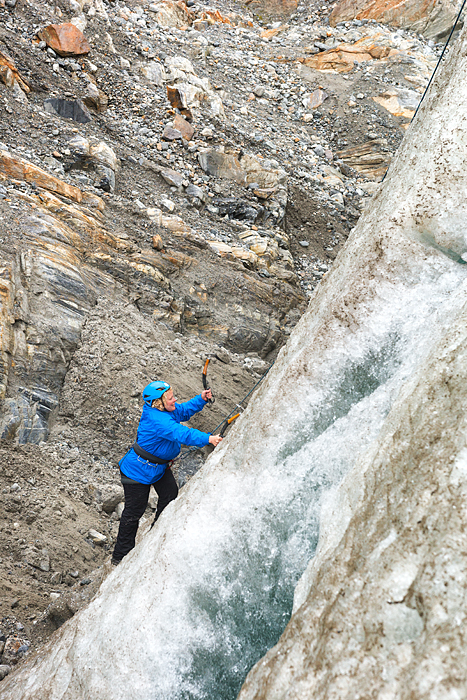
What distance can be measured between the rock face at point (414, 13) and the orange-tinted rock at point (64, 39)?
15.1 meters

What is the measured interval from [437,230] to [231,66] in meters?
20.7

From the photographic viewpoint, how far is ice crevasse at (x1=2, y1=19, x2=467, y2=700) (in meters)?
2.18

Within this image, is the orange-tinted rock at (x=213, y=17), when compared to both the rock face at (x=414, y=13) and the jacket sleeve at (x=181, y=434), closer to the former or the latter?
the rock face at (x=414, y=13)

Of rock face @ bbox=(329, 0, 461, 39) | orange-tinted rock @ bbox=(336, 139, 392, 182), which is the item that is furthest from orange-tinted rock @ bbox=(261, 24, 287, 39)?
orange-tinted rock @ bbox=(336, 139, 392, 182)

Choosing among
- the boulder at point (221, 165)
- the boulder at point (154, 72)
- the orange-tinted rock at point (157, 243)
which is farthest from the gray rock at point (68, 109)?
the orange-tinted rock at point (157, 243)

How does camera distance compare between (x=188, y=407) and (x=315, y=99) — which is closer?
(x=188, y=407)

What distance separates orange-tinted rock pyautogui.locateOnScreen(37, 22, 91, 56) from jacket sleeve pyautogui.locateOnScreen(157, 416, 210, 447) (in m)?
15.8

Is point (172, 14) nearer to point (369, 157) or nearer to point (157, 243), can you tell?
point (369, 157)

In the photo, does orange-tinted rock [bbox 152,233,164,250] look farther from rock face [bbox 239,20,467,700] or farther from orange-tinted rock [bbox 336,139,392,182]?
orange-tinted rock [bbox 336,139,392,182]

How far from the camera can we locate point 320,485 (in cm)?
308

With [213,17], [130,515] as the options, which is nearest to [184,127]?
[213,17]

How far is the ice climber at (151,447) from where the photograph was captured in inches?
184

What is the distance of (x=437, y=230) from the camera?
3.21m

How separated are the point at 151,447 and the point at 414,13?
26838mm
